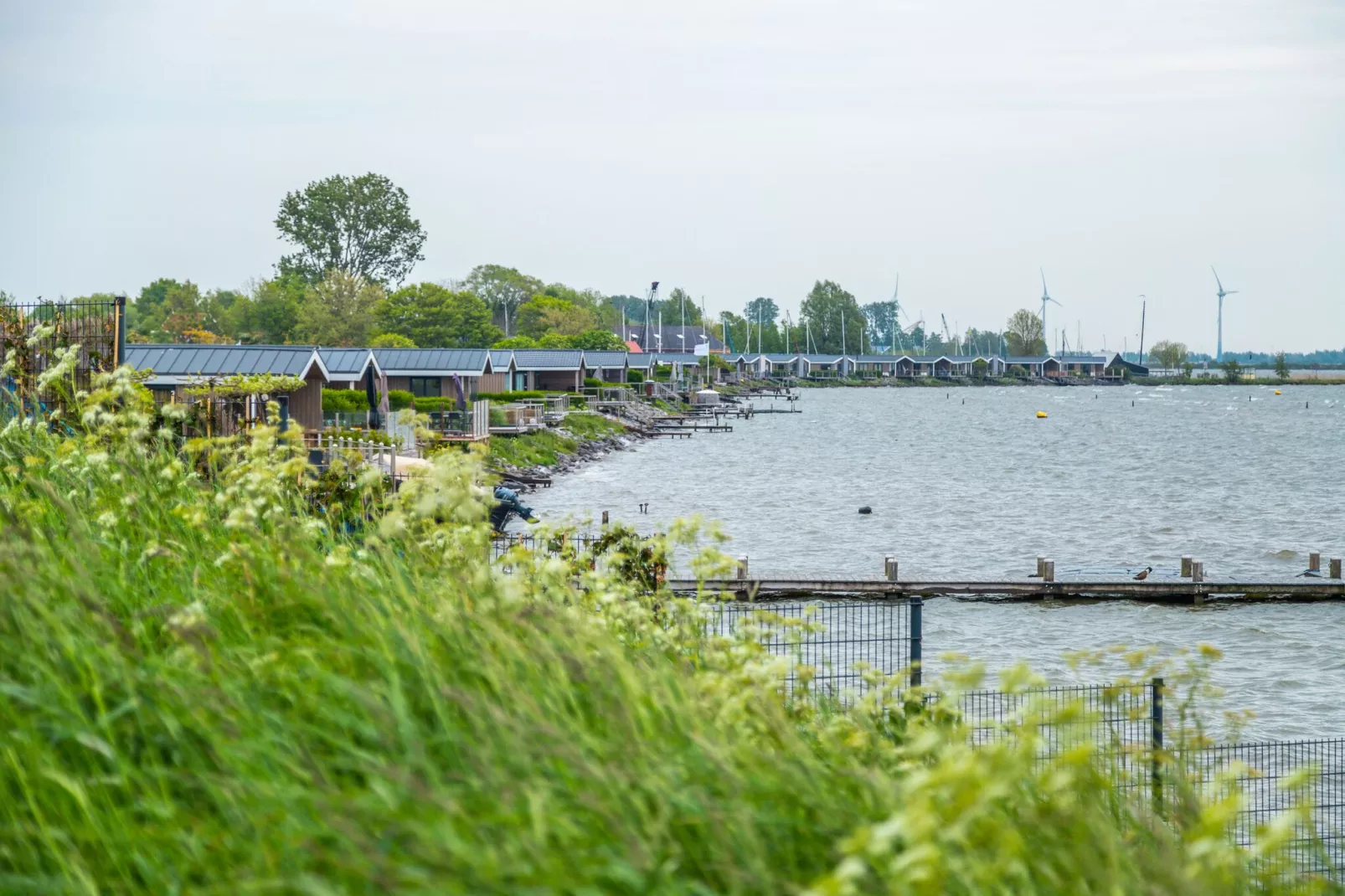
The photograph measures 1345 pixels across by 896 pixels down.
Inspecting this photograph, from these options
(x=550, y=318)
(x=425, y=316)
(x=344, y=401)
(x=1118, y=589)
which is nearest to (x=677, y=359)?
(x=550, y=318)

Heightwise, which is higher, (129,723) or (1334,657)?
(129,723)

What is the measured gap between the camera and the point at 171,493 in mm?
7371

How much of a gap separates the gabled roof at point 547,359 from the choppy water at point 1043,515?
36.5ft

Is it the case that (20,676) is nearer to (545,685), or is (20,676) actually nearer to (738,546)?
(545,685)

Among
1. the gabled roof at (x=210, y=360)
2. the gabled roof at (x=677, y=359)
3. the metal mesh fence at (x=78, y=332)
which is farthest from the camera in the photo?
the gabled roof at (x=677, y=359)

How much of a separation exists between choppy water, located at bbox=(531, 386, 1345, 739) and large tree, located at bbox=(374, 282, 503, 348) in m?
26.1

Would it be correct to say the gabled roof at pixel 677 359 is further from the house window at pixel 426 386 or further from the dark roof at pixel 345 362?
the dark roof at pixel 345 362

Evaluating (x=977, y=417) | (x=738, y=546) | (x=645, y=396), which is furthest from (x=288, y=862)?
(x=977, y=417)

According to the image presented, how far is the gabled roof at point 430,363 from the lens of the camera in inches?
2606

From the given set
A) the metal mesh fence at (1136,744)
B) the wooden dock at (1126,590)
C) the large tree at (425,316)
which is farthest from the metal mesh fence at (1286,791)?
the large tree at (425,316)

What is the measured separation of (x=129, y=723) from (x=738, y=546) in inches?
1308

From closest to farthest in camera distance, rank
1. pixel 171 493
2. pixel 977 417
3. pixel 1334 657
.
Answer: pixel 171 493
pixel 1334 657
pixel 977 417

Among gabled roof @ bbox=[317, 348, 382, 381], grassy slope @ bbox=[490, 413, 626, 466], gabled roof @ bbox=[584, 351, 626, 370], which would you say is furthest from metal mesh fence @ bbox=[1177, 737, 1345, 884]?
gabled roof @ bbox=[584, 351, 626, 370]

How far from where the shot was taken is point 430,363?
66.9 m
